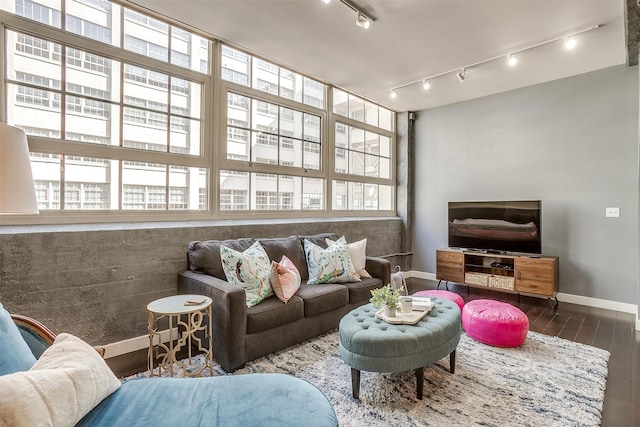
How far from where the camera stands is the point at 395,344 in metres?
1.89

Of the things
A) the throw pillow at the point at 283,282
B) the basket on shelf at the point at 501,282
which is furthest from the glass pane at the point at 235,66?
the basket on shelf at the point at 501,282

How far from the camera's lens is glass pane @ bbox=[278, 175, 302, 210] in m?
4.08

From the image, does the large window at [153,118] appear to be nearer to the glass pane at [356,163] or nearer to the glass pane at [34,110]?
the glass pane at [34,110]

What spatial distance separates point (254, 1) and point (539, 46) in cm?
292

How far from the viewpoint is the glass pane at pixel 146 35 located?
2.83m

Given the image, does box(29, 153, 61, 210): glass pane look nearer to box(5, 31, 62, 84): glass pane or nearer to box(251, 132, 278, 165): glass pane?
box(5, 31, 62, 84): glass pane

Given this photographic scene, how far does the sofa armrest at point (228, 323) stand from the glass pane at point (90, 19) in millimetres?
2288

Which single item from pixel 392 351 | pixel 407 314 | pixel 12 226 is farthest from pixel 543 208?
pixel 12 226

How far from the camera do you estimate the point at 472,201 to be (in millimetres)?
4609

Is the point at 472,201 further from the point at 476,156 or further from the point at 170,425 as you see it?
the point at 170,425

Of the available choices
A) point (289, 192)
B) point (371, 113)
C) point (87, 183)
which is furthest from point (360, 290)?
point (371, 113)

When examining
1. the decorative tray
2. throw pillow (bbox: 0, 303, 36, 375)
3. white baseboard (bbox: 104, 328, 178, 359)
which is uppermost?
throw pillow (bbox: 0, 303, 36, 375)

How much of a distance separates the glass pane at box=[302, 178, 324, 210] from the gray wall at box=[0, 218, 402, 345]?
60.2 inches

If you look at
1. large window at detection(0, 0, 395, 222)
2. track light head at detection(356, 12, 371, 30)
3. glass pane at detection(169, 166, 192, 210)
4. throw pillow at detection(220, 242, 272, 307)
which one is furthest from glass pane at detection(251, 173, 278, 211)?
track light head at detection(356, 12, 371, 30)
